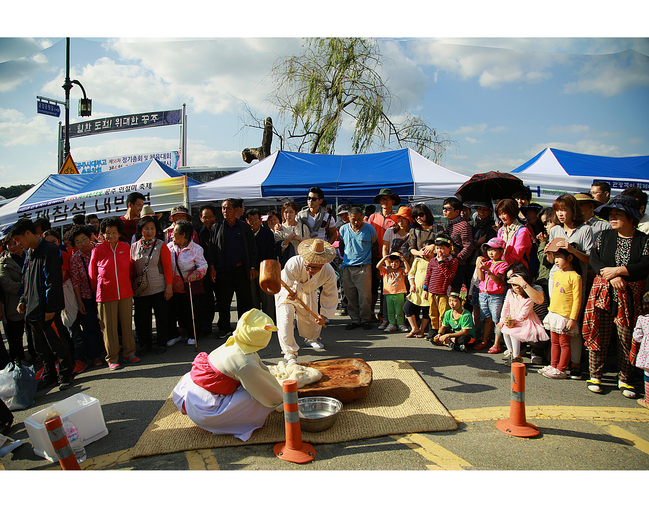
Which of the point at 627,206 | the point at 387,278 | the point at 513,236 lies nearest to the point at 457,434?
the point at 627,206

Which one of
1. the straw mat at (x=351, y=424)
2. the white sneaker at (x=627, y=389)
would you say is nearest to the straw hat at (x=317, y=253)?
the straw mat at (x=351, y=424)

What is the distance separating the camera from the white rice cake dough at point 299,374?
3760 millimetres

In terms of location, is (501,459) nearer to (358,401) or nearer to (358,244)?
(358,401)

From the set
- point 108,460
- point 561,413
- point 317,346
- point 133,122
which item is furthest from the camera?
point 133,122

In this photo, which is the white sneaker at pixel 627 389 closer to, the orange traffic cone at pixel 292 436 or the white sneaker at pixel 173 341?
the orange traffic cone at pixel 292 436

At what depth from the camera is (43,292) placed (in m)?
4.46

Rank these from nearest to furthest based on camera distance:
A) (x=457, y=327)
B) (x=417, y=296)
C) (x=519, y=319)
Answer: (x=519, y=319) < (x=457, y=327) < (x=417, y=296)

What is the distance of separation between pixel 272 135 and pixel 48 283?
12228 millimetres

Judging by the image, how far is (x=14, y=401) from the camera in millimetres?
4090

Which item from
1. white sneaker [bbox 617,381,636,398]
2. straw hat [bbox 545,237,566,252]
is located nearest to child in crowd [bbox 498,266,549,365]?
straw hat [bbox 545,237,566,252]

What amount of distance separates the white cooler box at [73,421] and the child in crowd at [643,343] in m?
5.00

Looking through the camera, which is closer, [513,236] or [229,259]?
[513,236]

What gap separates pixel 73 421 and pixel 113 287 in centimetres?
216

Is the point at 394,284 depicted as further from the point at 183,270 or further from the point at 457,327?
the point at 183,270
